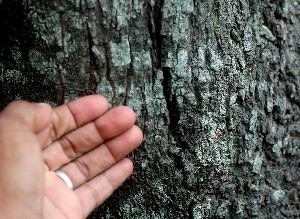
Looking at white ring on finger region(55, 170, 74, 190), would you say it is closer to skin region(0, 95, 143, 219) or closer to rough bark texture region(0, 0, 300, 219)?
skin region(0, 95, 143, 219)

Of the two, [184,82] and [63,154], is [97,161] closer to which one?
[63,154]

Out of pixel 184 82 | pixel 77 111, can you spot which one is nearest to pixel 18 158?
pixel 77 111

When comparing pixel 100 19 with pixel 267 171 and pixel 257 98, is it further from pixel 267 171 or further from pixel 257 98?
pixel 267 171

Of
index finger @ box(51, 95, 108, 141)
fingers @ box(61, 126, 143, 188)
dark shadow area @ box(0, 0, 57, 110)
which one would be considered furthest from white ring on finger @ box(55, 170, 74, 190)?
dark shadow area @ box(0, 0, 57, 110)

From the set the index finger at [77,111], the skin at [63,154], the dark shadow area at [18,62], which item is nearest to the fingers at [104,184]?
the skin at [63,154]

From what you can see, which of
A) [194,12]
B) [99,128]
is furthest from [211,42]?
[99,128]

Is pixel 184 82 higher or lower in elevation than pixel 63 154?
higher
